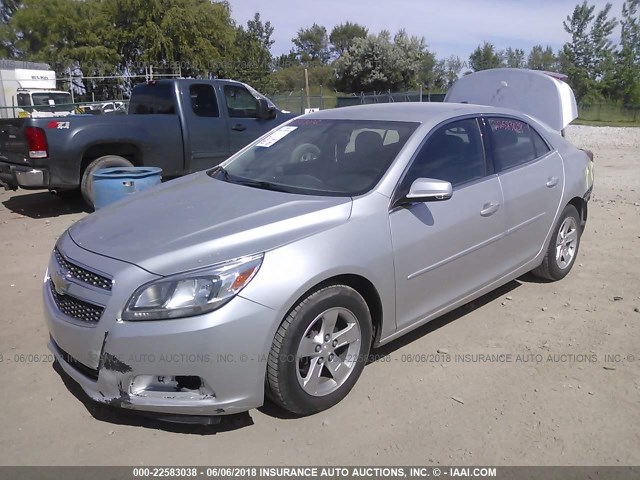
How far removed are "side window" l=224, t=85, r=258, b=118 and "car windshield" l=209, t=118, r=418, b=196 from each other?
4607mm

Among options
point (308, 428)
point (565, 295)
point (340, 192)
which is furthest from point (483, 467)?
point (565, 295)

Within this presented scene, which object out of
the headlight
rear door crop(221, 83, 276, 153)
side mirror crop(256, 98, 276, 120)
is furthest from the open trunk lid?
the headlight

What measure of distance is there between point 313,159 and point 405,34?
178 feet

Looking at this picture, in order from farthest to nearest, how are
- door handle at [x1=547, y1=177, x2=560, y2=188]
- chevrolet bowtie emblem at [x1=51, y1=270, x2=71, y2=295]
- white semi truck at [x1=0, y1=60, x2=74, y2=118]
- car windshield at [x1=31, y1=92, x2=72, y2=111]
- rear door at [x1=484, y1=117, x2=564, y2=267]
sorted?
white semi truck at [x1=0, y1=60, x2=74, y2=118] < car windshield at [x1=31, y1=92, x2=72, y2=111] < door handle at [x1=547, y1=177, x2=560, y2=188] < rear door at [x1=484, y1=117, x2=564, y2=267] < chevrolet bowtie emblem at [x1=51, y1=270, x2=71, y2=295]

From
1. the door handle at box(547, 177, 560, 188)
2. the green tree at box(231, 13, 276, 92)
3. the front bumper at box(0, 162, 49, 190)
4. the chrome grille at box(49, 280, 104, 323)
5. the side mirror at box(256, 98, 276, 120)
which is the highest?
the green tree at box(231, 13, 276, 92)

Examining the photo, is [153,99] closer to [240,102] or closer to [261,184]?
[240,102]

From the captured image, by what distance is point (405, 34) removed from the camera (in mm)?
53438

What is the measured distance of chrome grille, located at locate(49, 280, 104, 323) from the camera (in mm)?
2623

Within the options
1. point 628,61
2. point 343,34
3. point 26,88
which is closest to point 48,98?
point 26,88

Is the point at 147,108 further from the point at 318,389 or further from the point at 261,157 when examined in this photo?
the point at 318,389

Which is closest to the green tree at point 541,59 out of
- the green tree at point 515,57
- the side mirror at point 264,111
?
the green tree at point 515,57

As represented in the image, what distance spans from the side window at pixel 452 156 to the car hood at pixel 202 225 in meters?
0.66

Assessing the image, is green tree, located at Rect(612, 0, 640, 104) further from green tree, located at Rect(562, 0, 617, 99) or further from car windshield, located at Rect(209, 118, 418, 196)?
car windshield, located at Rect(209, 118, 418, 196)

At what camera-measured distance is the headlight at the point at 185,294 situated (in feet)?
8.23
